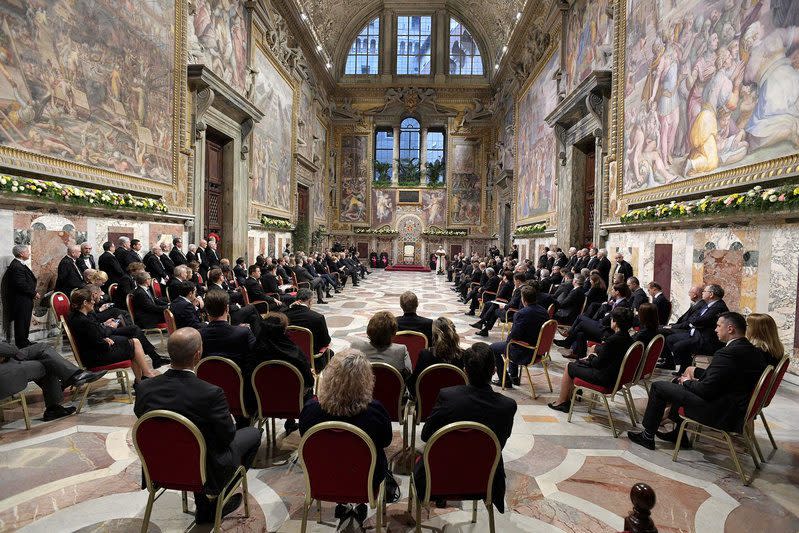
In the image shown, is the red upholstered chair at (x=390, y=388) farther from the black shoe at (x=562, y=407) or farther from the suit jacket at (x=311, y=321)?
the black shoe at (x=562, y=407)

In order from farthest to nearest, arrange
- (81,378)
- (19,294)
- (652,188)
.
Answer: (652,188) → (19,294) → (81,378)

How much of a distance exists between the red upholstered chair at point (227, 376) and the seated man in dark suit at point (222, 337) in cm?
18

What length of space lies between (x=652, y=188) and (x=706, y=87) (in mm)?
2249

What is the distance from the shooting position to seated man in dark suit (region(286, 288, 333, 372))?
4.73 metres

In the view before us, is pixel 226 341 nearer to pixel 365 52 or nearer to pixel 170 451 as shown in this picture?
pixel 170 451

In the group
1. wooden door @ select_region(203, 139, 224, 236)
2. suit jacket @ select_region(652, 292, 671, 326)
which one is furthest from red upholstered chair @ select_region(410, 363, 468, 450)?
wooden door @ select_region(203, 139, 224, 236)

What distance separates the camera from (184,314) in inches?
216

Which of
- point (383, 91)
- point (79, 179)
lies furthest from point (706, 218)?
point (383, 91)

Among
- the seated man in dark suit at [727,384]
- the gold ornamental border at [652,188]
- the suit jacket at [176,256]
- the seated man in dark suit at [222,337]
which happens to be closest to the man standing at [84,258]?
the suit jacket at [176,256]

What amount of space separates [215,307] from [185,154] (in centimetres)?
887

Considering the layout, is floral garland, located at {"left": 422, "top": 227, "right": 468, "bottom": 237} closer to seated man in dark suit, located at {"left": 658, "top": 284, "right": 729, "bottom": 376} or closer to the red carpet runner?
the red carpet runner

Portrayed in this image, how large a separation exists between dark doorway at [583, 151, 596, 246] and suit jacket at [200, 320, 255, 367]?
40.5 ft

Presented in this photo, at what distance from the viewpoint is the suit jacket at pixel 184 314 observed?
5.48 m

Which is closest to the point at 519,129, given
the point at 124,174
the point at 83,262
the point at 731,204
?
the point at 731,204
